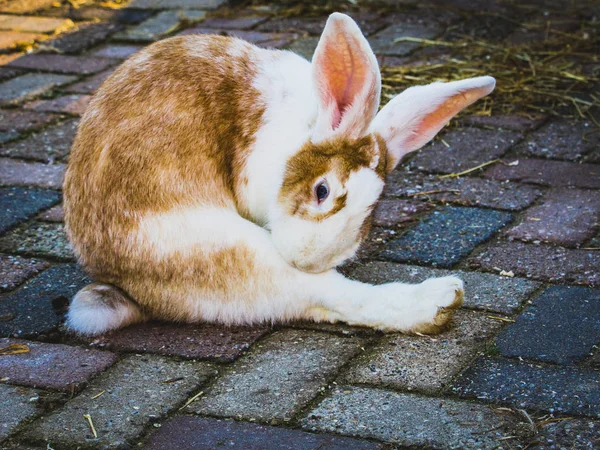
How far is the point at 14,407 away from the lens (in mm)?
2850

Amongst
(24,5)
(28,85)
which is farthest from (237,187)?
(24,5)

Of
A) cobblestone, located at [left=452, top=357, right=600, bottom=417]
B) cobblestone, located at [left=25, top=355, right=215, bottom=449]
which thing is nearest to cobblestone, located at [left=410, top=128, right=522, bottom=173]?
cobblestone, located at [left=452, top=357, right=600, bottom=417]

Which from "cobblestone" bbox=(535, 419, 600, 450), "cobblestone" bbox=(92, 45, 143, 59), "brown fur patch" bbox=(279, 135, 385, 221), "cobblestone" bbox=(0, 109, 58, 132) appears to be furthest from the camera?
"cobblestone" bbox=(92, 45, 143, 59)

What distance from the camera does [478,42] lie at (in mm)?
6027

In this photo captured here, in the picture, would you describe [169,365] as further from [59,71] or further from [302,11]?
[302,11]

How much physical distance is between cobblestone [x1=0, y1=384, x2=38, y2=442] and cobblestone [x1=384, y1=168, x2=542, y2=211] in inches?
72.1

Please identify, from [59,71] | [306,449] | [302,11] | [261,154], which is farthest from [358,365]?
[302,11]

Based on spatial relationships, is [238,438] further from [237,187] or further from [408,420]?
[237,187]

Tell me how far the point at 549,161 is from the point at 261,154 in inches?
69.6

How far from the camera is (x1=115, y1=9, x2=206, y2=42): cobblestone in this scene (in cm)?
628

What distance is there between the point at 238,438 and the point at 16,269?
145cm

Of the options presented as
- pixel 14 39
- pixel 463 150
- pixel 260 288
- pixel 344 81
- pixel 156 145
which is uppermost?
pixel 344 81

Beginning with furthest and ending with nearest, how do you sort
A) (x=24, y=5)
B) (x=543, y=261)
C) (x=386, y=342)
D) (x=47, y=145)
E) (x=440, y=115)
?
1. (x=24, y=5)
2. (x=47, y=145)
3. (x=543, y=261)
4. (x=440, y=115)
5. (x=386, y=342)

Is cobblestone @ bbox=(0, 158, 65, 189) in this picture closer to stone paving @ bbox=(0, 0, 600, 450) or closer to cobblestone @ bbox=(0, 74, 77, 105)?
stone paving @ bbox=(0, 0, 600, 450)
